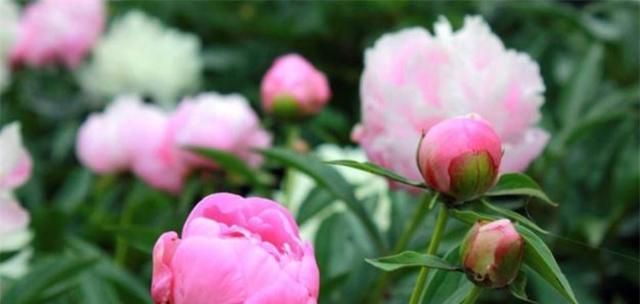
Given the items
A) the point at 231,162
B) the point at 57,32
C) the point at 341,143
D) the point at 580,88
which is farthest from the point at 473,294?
the point at 57,32

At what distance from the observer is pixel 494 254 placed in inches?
20.5

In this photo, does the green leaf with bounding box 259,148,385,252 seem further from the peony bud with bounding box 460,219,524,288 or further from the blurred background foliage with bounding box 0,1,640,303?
the peony bud with bounding box 460,219,524,288

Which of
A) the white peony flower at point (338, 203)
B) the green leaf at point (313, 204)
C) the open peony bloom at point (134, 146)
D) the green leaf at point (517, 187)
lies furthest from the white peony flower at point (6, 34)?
the green leaf at point (517, 187)

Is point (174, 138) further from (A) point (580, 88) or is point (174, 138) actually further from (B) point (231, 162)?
(A) point (580, 88)

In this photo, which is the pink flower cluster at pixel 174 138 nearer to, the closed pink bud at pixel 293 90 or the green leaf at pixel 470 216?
the closed pink bud at pixel 293 90

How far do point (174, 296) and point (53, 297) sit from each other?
0.31 metres

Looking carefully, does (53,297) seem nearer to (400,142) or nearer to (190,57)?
(400,142)

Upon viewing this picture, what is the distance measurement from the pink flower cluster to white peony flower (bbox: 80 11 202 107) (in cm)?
51

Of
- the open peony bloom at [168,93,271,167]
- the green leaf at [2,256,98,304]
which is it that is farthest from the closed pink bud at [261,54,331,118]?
the green leaf at [2,256,98,304]

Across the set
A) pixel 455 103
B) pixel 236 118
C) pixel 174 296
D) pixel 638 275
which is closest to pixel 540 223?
pixel 638 275

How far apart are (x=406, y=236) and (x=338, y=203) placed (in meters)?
0.35

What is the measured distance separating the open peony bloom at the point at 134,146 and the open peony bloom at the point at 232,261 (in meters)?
0.57

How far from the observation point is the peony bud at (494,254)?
52 cm

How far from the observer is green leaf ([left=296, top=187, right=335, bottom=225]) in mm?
926
